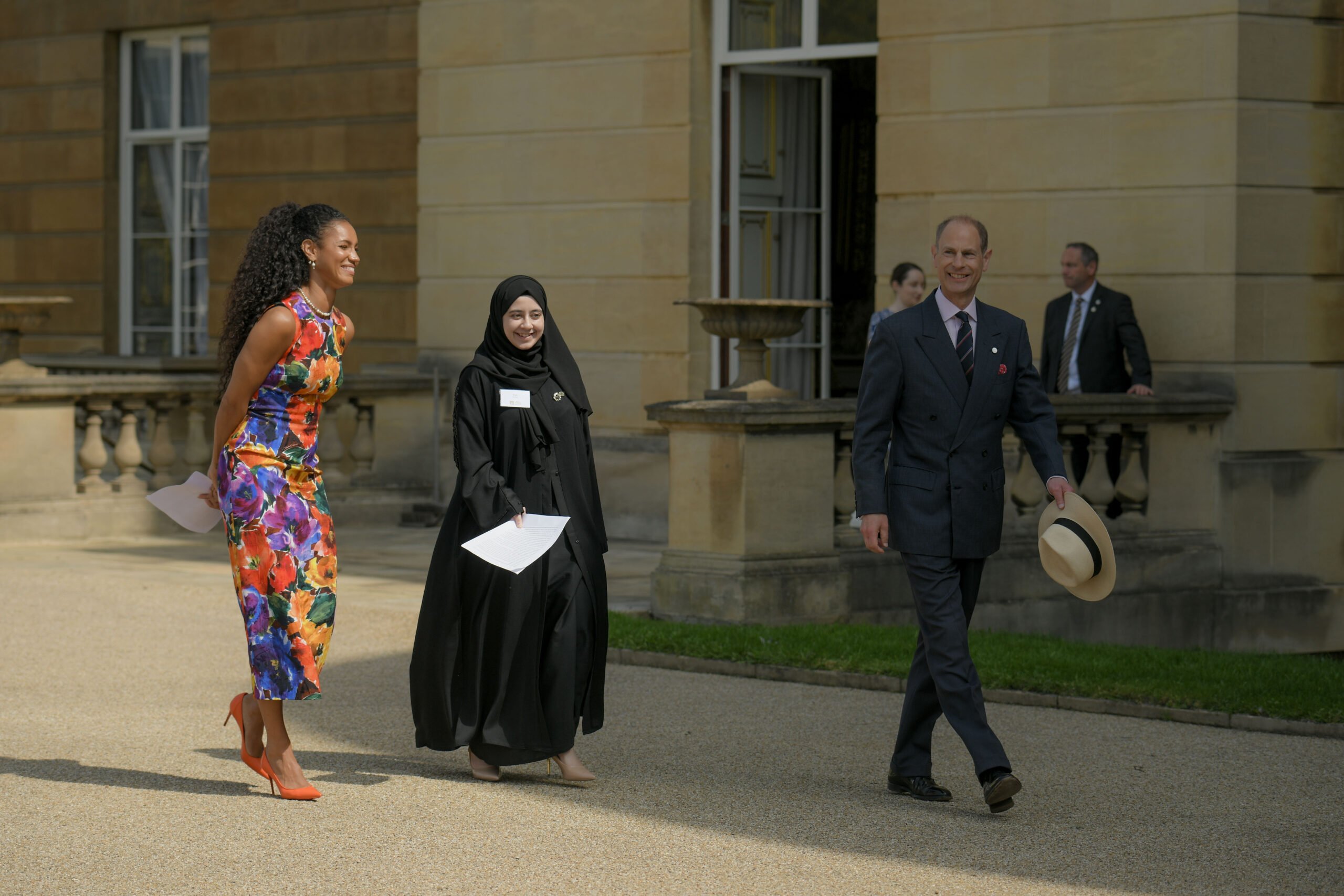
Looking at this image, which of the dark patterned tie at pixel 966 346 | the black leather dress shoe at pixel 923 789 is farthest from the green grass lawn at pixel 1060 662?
the dark patterned tie at pixel 966 346

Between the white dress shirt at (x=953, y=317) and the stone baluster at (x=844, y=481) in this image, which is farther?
the stone baluster at (x=844, y=481)

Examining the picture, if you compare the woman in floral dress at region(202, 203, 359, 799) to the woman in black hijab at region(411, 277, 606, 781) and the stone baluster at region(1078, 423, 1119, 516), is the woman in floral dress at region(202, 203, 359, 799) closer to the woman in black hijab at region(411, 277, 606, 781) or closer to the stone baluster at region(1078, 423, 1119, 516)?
the woman in black hijab at region(411, 277, 606, 781)

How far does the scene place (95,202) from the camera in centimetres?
1841

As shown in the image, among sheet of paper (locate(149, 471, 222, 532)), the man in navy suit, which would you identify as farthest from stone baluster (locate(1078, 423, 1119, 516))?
sheet of paper (locate(149, 471, 222, 532))

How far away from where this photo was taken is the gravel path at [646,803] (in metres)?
5.12

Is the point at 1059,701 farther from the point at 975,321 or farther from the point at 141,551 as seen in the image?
the point at 141,551

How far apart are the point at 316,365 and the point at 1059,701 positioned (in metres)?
3.30

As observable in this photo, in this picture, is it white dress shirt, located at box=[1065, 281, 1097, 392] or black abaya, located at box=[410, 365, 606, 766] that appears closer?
black abaya, located at box=[410, 365, 606, 766]

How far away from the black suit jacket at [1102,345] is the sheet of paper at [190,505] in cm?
657

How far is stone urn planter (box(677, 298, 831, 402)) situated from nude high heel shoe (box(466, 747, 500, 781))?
4.05 meters

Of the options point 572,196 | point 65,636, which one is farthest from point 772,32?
point 65,636

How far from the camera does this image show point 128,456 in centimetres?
1320

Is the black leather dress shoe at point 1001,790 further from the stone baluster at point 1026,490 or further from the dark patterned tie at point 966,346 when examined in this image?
the stone baluster at point 1026,490

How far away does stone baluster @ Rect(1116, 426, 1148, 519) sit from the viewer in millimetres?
11242
